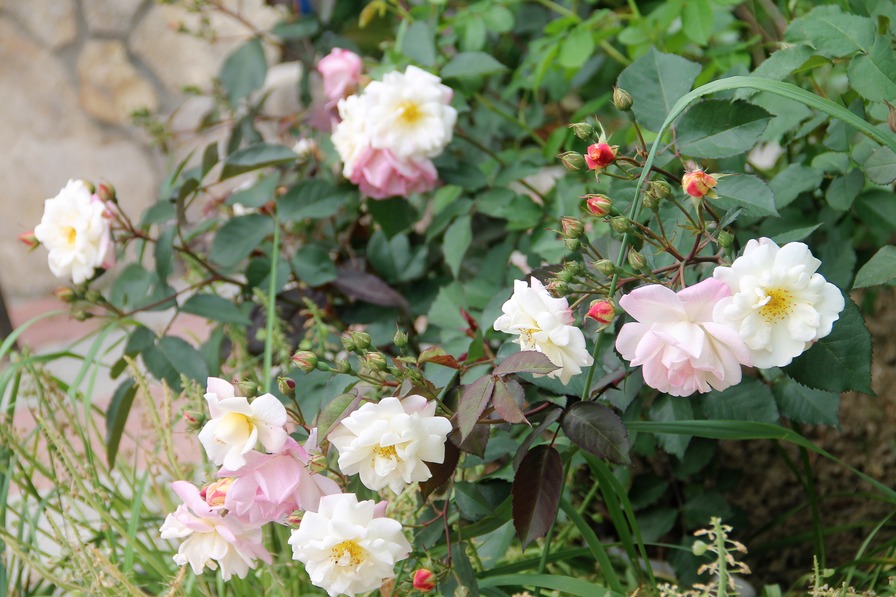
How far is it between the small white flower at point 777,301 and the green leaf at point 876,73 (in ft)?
0.73

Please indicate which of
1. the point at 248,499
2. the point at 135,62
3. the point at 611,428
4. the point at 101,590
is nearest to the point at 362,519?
the point at 248,499

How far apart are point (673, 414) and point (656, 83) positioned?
11.6 inches

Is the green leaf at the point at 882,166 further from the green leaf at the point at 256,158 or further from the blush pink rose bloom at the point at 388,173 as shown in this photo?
the green leaf at the point at 256,158

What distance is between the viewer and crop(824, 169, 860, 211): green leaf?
0.79 metres

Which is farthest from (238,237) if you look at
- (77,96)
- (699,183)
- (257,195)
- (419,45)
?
(77,96)

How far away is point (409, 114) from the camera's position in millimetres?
938

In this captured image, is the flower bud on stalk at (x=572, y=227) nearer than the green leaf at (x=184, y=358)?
Yes

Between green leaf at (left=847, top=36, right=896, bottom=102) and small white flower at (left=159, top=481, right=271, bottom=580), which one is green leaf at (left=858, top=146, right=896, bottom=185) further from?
small white flower at (left=159, top=481, right=271, bottom=580)

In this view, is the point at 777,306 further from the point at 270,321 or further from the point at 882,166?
the point at 270,321

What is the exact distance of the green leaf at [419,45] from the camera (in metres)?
1.05

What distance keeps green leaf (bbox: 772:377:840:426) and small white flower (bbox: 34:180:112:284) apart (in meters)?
0.70

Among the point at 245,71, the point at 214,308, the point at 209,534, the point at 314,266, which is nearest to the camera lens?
the point at 209,534

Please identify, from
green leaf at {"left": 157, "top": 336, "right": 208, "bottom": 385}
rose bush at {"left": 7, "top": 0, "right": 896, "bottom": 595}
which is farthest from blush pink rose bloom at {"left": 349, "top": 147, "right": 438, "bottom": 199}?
green leaf at {"left": 157, "top": 336, "right": 208, "bottom": 385}

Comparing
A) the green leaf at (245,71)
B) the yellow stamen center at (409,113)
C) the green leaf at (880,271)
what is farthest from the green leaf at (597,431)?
the green leaf at (245,71)
